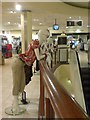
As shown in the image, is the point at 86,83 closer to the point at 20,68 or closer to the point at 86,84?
the point at 86,84

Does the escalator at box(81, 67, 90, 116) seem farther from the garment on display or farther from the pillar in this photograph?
the pillar

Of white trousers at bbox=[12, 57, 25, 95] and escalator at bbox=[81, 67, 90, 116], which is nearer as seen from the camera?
white trousers at bbox=[12, 57, 25, 95]

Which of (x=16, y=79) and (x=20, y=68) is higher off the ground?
(x=20, y=68)

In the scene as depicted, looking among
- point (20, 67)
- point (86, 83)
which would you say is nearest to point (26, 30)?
point (86, 83)

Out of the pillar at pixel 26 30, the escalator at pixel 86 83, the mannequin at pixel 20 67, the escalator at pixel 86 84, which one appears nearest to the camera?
the mannequin at pixel 20 67

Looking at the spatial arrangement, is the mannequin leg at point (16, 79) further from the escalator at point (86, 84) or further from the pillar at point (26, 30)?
the pillar at point (26, 30)

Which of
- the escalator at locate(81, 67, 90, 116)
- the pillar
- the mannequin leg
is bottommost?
the escalator at locate(81, 67, 90, 116)

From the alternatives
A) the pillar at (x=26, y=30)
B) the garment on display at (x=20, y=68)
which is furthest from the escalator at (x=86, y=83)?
the pillar at (x=26, y=30)

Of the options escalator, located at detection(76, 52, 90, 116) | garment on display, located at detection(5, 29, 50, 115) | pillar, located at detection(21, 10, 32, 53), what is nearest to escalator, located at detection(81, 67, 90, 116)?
escalator, located at detection(76, 52, 90, 116)

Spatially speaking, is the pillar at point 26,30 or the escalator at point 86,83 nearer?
the escalator at point 86,83

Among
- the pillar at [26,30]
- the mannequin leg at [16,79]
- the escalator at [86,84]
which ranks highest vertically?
the pillar at [26,30]

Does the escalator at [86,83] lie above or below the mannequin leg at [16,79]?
below

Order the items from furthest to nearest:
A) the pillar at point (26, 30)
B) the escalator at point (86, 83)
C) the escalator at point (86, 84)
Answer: the pillar at point (26, 30), the escalator at point (86, 84), the escalator at point (86, 83)

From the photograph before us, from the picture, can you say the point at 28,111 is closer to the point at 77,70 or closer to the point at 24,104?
the point at 24,104
